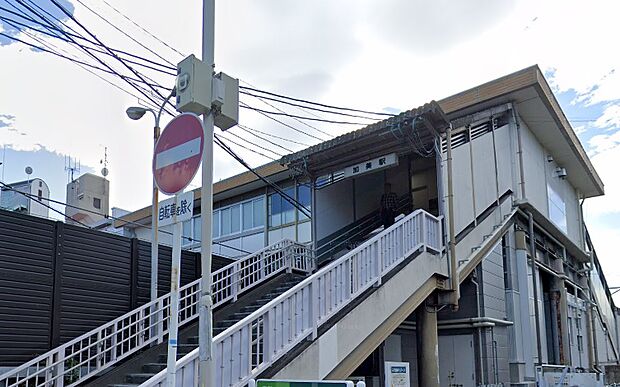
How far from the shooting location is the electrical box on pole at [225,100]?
4.95m

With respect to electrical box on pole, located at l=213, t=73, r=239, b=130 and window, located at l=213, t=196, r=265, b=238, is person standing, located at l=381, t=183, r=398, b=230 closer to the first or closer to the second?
window, located at l=213, t=196, r=265, b=238

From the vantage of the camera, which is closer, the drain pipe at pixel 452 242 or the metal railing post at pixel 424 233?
the metal railing post at pixel 424 233

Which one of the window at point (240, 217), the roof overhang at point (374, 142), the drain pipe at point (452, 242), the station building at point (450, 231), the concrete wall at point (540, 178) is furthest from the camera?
the window at point (240, 217)

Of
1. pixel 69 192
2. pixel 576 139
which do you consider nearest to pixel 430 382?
pixel 576 139

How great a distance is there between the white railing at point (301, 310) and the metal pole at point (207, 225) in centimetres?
72

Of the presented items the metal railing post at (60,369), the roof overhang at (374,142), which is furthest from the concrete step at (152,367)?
the roof overhang at (374,142)

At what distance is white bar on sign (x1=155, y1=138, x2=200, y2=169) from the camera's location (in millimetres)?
4305

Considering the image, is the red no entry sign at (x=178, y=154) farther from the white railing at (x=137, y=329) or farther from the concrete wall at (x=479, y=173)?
the concrete wall at (x=479, y=173)

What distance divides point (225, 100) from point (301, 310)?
2845 mm

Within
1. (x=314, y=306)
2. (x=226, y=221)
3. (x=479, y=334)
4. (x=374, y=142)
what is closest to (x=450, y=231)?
(x=374, y=142)

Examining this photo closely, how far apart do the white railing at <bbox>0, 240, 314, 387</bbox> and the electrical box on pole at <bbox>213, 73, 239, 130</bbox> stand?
3876mm

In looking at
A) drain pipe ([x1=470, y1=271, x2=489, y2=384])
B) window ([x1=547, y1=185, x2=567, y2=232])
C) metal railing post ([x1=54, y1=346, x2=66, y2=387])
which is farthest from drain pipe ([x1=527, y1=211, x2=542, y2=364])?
metal railing post ([x1=54, y1=346, x2=66, y2=387])

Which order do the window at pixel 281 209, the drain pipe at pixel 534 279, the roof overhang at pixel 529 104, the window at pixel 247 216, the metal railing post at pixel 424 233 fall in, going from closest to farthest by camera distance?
the metal railing post at pixel 424 233 < the roof overhang at pixel 529 104 < the drain pipe at pixel 534 279 < the window at pixel 281 209 < the window at pixel 247 216

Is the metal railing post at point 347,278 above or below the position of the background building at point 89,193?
below
